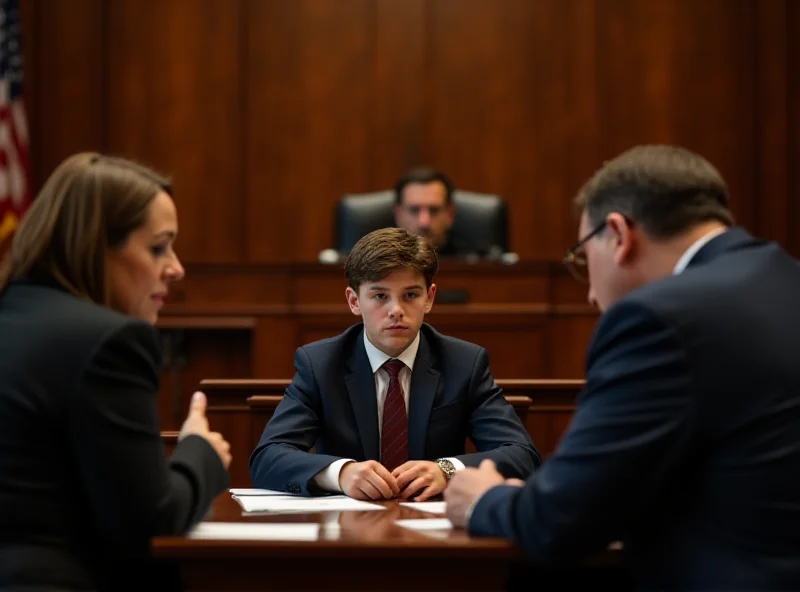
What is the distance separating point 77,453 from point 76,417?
7 centimetres

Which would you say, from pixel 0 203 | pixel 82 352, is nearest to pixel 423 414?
pixel 82 352

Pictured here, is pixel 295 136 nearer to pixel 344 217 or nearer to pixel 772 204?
pixel 344 217

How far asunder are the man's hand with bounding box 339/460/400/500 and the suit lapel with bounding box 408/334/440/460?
0.42 metres

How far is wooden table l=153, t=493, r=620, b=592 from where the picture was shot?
1896 mm

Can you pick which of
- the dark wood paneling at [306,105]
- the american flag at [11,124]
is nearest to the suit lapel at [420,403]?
the american flag at [11,124]

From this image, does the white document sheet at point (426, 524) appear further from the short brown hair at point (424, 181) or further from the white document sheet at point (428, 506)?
the short brown hair at point (424, 181)

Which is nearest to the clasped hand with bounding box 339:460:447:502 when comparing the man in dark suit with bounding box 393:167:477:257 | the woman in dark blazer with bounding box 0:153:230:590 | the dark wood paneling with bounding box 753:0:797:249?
the woman in dark blazer with bounding box 0:153:230:590

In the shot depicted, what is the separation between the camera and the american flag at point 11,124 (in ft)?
26.7

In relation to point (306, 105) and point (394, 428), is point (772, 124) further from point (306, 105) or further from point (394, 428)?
point (394, 428)

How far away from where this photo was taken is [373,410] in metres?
3.14

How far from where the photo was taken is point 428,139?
29.6 feet

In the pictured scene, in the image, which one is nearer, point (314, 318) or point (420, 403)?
point (420, 403)

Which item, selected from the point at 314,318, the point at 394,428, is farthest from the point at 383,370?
the point at 314,318

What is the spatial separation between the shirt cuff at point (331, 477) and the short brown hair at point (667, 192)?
3.50 ft
